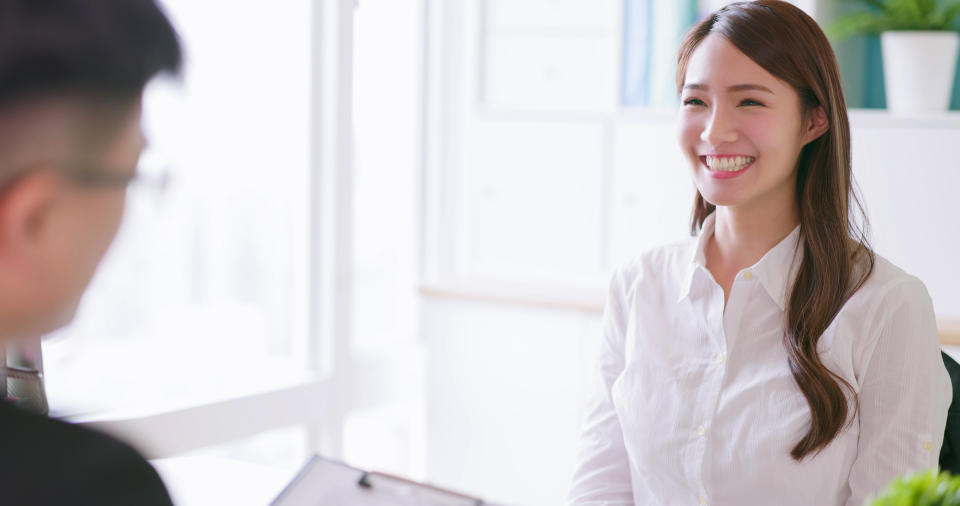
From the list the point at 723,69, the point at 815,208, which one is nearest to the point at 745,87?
the point at 723,69

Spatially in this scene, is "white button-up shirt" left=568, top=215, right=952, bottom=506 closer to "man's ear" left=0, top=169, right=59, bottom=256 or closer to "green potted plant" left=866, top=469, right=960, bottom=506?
"green potted plant" left=866, top=469, right=960, bottom=506

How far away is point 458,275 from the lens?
3.29 m

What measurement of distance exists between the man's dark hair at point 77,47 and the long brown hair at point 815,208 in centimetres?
114

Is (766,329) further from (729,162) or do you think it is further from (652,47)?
(652,47)

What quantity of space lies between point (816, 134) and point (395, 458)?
2.27 meters

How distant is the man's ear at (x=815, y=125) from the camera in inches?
59.1

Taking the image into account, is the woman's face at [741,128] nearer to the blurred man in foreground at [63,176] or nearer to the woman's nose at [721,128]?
the woman's nose at [721,128]

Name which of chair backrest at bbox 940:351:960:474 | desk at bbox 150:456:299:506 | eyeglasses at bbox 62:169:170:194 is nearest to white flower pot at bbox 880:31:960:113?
chair backrest at bbox 940:351:960:474

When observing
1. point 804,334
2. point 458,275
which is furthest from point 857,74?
point 804,334

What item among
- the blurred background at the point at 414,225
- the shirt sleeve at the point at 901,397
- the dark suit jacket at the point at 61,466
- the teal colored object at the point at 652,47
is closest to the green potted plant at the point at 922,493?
the dark suit jacket at the point at 61,466

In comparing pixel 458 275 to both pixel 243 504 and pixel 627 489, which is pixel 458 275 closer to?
pixel 627 489

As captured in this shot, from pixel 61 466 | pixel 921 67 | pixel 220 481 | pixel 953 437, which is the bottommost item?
pixel 220 481

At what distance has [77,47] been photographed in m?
0.49

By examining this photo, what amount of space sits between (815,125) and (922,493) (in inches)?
39.6
